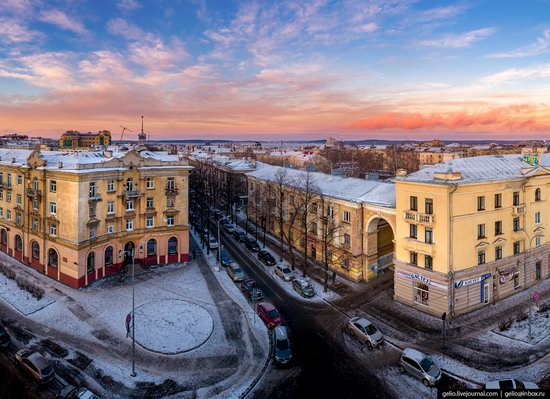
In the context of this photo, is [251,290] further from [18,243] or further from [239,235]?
[18,243]

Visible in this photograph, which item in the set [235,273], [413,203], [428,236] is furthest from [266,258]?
[428,236]

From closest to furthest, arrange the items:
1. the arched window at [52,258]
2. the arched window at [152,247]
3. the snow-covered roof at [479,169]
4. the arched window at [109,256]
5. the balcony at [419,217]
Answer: the balcony at [419,217], the snow-covered roof at [479,169], the arched window at [52,258], the arched window at [109,256], the arched window at [152,247]

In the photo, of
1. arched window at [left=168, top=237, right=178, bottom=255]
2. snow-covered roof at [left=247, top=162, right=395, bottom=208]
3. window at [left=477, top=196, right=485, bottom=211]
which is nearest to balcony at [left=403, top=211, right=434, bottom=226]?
snow-covered roof at [left=247, top=162, right=395, bottom=208]

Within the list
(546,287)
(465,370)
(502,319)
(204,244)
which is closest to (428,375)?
(465,370)

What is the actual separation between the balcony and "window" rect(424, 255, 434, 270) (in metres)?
3.50

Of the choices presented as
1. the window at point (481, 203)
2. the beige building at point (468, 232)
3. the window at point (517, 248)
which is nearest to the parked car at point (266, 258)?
the beige building at point (468, 232)

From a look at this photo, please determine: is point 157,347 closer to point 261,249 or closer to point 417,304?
point 417,304

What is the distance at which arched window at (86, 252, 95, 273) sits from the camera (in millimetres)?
46659

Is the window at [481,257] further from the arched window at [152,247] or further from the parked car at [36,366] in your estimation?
the arched window at [152,247]

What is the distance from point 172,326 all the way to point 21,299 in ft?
61.0

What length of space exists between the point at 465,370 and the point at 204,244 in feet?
142

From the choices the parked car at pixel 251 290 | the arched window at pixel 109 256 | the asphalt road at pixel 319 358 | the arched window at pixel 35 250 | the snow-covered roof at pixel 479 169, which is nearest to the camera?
the asphalt road at pixel 319 358

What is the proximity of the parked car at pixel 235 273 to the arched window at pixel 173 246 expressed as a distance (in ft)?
29.3

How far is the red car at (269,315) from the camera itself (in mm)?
36594
